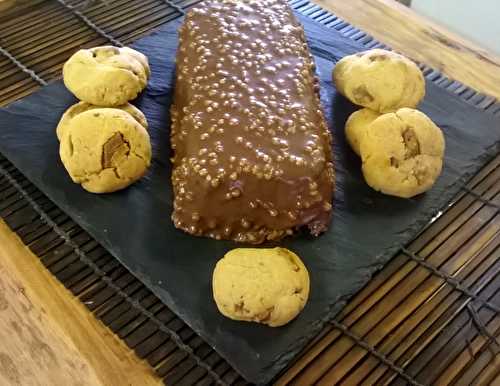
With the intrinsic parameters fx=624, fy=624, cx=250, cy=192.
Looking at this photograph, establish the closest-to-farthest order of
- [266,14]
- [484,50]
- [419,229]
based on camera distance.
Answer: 1. [419,229]
2. [266,14]
3. [484,50]

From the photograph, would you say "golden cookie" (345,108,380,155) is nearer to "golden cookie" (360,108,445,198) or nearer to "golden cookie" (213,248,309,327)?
"golden cookie" (360,108,445,198)

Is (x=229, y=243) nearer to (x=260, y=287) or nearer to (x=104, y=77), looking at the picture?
(x=260, y=287)

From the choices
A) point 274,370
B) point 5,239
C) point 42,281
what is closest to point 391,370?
point 274,370

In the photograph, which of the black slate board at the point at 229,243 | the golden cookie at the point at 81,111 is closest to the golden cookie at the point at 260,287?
the black slate board at the point at 229,243

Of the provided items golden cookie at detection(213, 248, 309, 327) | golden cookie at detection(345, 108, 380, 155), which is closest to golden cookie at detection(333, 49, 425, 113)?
golden cookie at detection(345, 108, 380, 155)

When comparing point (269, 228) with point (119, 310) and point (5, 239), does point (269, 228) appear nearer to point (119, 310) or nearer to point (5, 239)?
point (119, 310)

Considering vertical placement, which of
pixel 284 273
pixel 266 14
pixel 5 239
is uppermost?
pixel 266 14

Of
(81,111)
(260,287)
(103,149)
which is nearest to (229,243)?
(260,287)

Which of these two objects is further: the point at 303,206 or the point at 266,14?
the point at 266,14
